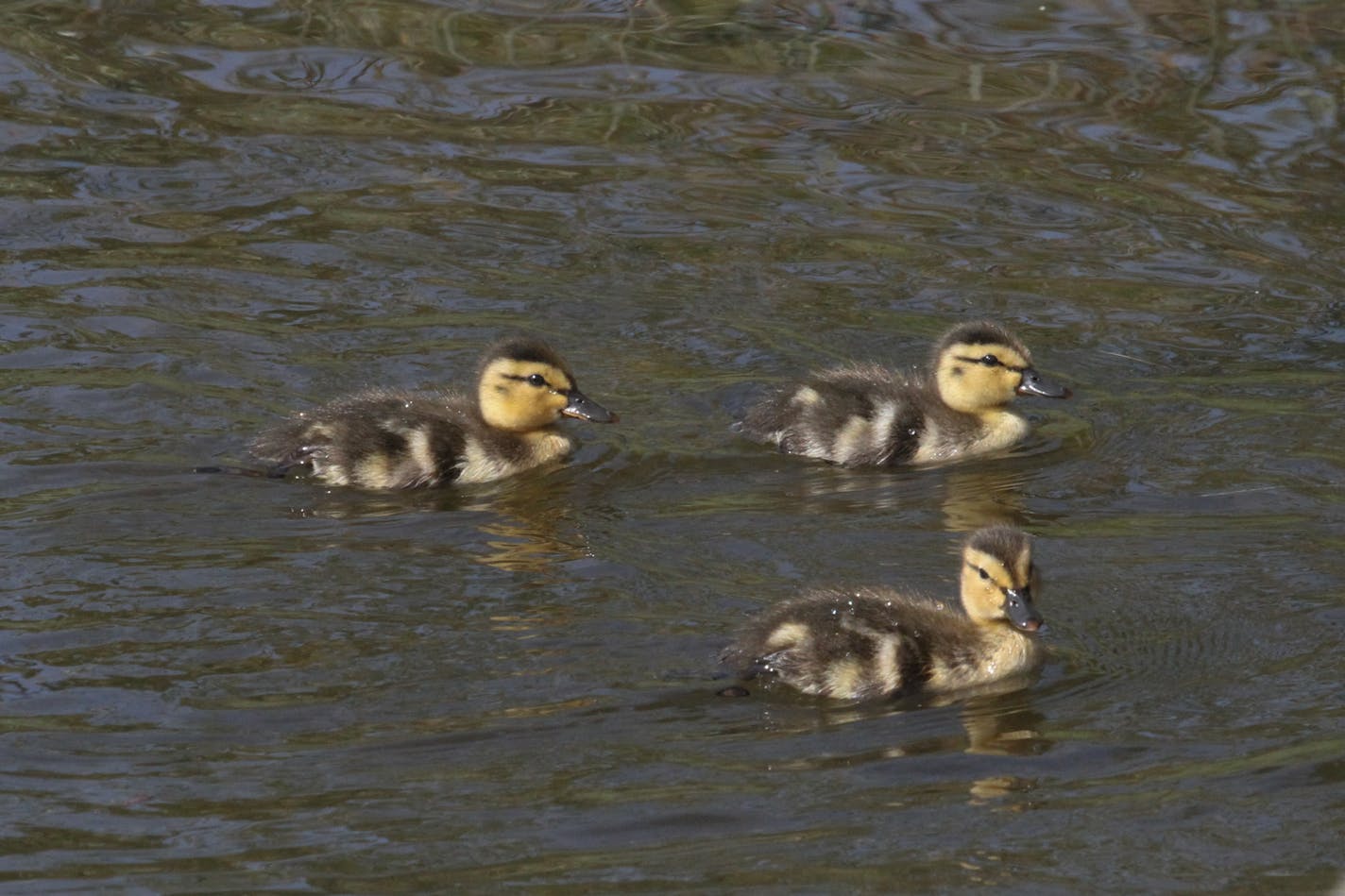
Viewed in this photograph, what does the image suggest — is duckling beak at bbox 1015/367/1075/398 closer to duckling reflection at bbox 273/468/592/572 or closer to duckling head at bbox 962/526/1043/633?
duckling reflection at bbox 273/468/592/572

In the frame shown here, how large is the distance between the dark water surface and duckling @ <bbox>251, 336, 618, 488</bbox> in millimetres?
120

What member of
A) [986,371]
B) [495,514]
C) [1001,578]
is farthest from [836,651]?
[986,371]

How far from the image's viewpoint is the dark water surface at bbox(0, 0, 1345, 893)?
476 cm

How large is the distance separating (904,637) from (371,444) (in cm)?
219

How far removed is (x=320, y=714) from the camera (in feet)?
17.1

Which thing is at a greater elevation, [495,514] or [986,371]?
[986,371]

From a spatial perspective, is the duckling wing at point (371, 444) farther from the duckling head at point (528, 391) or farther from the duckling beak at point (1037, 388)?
the duckling beak at point (1037, 388)

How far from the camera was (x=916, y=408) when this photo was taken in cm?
761

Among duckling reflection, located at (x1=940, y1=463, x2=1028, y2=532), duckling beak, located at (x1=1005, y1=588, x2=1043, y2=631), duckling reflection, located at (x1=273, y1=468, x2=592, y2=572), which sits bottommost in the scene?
duckling reflection, located at (x1=940, y1=463, x2=1028, y2=532)

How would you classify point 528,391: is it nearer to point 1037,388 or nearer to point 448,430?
point 448,430

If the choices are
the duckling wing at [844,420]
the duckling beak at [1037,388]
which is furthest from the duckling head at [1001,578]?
the duckling beak at [1037,388]

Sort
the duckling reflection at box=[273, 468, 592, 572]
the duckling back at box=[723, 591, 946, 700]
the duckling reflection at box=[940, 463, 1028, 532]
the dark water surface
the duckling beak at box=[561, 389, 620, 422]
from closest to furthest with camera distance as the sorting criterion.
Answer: the dark water surface
the duckling back at box=[723, 591, 946, 700]
the duckling reflection at box=[273, 468, 592, 572]
the duckling reflection at box=[940, 463, 1028, 532]
the duckling beak at box=[561, 389, 620, 422]

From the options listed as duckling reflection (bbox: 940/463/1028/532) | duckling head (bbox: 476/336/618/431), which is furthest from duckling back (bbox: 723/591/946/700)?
duckling head (bbox: 476/336/618/431)

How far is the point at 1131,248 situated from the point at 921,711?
4.23m
